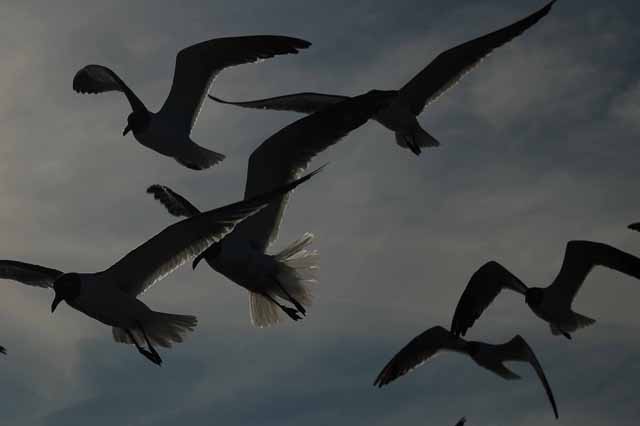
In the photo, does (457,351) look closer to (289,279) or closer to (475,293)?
(475,293)

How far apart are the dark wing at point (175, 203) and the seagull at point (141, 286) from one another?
2.00m

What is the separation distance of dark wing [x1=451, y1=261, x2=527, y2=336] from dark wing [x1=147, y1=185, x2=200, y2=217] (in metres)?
3.38

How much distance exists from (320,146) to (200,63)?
3031mm

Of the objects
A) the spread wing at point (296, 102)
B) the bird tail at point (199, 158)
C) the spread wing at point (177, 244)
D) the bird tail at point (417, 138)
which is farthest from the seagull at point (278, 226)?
the bird tail at point (417, 138)

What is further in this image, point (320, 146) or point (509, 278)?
point (509, 278)

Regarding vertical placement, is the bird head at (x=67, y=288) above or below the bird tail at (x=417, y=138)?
below

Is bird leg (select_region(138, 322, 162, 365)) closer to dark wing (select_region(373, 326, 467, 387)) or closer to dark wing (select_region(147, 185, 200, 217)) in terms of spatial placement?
dark wing (select_region(147, 185, 200, 217))

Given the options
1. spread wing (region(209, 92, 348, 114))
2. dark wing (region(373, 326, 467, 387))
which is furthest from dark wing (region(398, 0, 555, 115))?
dark wing (region(373, 326, 467, 387))

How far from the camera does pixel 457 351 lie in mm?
14836

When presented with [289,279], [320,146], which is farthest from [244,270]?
[320,146]

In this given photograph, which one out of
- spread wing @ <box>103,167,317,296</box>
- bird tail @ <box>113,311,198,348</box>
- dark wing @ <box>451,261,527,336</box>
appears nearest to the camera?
spread wing @ <box>103,167,317,296</box>

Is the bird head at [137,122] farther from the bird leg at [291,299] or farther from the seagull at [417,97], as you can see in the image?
the bird leg at [291,299]

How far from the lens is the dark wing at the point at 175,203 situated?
1350 cm

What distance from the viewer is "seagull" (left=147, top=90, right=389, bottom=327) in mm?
11617
